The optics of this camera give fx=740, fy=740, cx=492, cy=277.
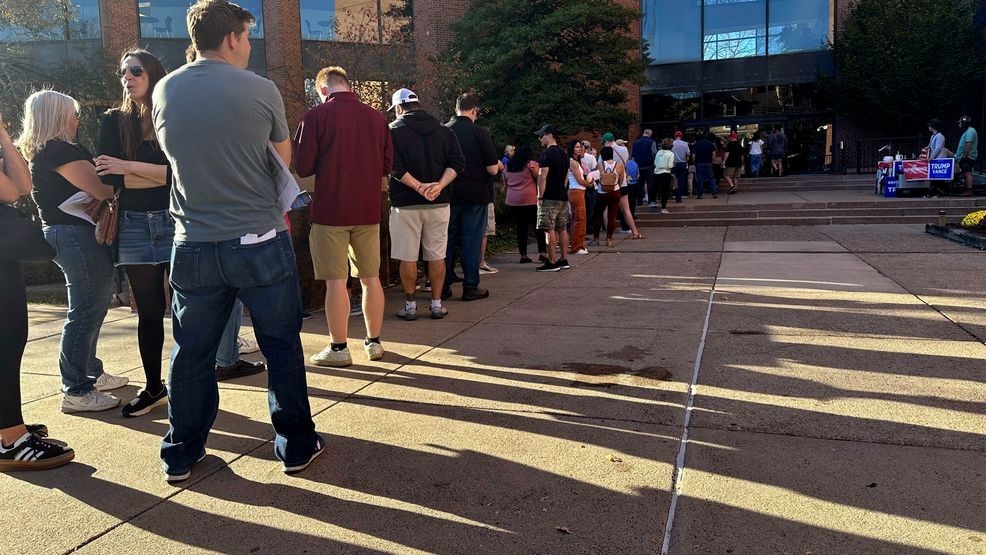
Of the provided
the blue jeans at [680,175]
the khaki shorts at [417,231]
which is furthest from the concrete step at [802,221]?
the khaki shorts at [417,231]

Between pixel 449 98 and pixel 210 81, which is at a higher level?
pixel 449 98

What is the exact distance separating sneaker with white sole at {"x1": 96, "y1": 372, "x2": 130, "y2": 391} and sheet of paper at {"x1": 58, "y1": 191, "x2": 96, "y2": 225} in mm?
1130

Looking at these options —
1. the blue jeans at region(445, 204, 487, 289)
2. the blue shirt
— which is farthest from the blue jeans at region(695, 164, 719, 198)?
the blue jeans at region(445, 204, 487, 289)

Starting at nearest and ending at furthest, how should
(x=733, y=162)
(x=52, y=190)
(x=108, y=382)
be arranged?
1. (x=52, y=190)
2. (x=108, y=382)
3. (x=733, y=162)

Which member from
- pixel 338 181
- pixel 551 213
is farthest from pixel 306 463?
pixel 551 213

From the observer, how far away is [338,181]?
16.1ft

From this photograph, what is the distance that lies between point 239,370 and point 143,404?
0.79 metres

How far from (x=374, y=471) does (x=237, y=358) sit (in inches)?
81.3

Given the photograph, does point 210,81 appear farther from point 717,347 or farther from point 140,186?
point 717,347

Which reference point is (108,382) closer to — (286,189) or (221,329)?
(221,329)

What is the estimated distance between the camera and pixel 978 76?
Answer: 70.1ft

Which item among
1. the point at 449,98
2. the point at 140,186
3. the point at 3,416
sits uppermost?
the point at 449,98

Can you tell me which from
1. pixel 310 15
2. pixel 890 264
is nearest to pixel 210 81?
pixel 890 264

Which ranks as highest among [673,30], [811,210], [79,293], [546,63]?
[673,30]
